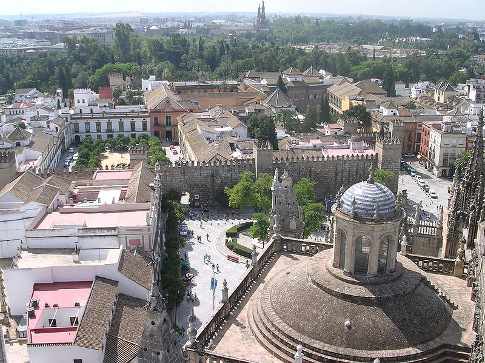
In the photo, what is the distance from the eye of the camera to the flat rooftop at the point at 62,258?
37469mm

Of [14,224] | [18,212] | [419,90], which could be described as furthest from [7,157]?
[419,90]

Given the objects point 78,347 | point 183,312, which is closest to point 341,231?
point 78,347

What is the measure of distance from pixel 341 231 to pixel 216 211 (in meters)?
48.5

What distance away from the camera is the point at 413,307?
50.6 ft

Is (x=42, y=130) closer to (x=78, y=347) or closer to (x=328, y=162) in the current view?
(x=328, y=162)

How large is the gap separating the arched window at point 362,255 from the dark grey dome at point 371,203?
102 centimetres

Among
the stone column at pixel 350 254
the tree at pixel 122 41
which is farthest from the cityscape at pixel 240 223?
the tree at pixel 122 41

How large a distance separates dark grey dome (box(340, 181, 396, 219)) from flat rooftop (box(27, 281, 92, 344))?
20.7 metres

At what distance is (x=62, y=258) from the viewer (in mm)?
38875

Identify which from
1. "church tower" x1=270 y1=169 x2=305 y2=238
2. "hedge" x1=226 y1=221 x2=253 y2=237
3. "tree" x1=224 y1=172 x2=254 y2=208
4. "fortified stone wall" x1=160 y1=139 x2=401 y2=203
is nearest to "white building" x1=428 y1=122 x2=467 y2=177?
"fortified stone wall" x1=160 y1=139 x2=401 y2=203

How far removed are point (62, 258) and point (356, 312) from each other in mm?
28453

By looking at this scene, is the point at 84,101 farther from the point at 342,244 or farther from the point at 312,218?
the point at 342,244

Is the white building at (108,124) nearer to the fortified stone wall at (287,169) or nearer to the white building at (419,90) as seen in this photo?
the fortified stone wall at (287,169)

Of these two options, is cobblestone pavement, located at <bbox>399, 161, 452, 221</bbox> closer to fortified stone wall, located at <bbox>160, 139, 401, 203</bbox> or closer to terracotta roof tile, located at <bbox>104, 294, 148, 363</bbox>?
fortified stone wall, located at <bbox>160, 139, 401, 203</bbox>
